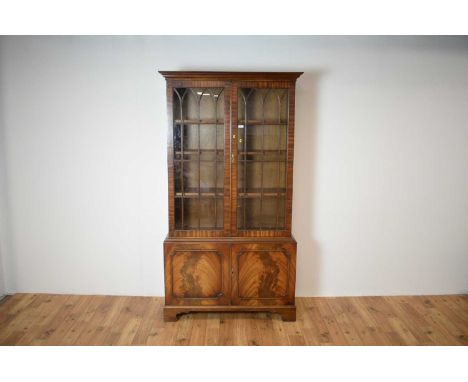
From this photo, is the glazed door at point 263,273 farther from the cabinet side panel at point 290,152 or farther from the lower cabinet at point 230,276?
the cabinet side panel at point 290,152

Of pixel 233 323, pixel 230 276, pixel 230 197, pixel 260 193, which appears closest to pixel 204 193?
pixel 230 197

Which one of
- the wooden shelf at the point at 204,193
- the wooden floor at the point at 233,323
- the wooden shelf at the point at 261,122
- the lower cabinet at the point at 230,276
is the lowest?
the wooden floor at the point at 233,323

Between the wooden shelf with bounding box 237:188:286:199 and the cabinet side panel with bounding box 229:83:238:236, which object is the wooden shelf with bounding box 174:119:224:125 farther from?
the wooden shelf with bounding box 237:188:286:199

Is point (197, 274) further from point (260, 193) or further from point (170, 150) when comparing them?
point (170, 150)

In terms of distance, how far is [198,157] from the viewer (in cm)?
247

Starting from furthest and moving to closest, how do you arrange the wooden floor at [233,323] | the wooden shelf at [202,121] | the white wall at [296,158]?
1. the white wall at [296,158]
2. the wooden shelf at [202,121]
3. the wooden floor at [233,323]

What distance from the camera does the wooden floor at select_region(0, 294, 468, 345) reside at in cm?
232

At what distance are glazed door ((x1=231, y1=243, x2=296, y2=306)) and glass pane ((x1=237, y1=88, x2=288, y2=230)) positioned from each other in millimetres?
166

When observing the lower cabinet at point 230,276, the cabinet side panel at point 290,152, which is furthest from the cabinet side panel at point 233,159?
the cabinet side panel at point 290,152

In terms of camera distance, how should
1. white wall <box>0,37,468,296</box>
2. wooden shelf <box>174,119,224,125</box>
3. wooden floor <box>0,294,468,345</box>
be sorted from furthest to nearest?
white wall <box>0,37,468,296</box> → wooden shelf <box>174,119,224,125</box> → wooden floor <box>0,294,468,345</box>

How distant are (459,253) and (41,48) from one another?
3.92 metres

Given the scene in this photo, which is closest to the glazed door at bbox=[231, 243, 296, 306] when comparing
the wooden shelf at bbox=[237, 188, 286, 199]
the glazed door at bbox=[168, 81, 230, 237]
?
the glazed door at bbox=[168, 81, 230, 237]

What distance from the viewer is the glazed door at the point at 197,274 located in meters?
2.50

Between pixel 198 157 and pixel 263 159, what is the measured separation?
1.57ft
